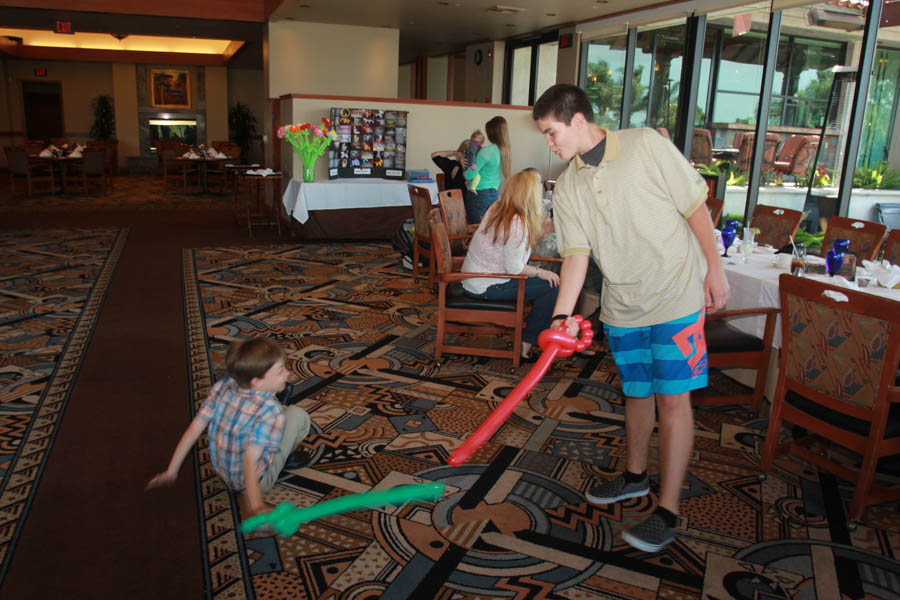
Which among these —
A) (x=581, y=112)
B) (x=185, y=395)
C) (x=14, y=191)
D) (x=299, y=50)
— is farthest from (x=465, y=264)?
(x=14, y=191)

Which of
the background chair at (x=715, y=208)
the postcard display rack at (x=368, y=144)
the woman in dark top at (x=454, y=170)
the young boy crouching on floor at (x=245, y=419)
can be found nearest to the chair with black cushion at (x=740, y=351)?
the young boy crouching on floor at (x=245, y=419)

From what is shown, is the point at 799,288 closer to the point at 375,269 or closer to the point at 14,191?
the point at 375,269

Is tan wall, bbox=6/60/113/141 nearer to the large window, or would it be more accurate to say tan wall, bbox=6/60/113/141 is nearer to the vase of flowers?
the large window

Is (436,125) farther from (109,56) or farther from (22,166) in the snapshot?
(109,56)

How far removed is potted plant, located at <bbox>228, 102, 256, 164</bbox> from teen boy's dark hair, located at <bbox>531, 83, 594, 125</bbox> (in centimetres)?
1810

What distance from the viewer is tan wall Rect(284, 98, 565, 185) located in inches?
329

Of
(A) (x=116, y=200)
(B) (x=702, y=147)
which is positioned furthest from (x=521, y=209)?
(A) (x=116, y=200)

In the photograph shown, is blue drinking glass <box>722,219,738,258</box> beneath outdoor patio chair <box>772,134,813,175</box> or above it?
beneath

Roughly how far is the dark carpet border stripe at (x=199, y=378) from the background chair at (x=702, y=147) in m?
5.92

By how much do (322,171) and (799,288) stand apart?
22.3 feet

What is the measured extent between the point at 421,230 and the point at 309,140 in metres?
2.84

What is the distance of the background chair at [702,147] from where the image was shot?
26.9 feet

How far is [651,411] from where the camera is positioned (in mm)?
2531

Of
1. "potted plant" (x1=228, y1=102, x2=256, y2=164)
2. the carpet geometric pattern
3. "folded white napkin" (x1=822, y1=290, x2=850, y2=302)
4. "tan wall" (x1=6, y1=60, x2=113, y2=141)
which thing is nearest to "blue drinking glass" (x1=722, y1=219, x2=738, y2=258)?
"folded white napkin" (x1=822, y1=290, x2=850, y2=302)
